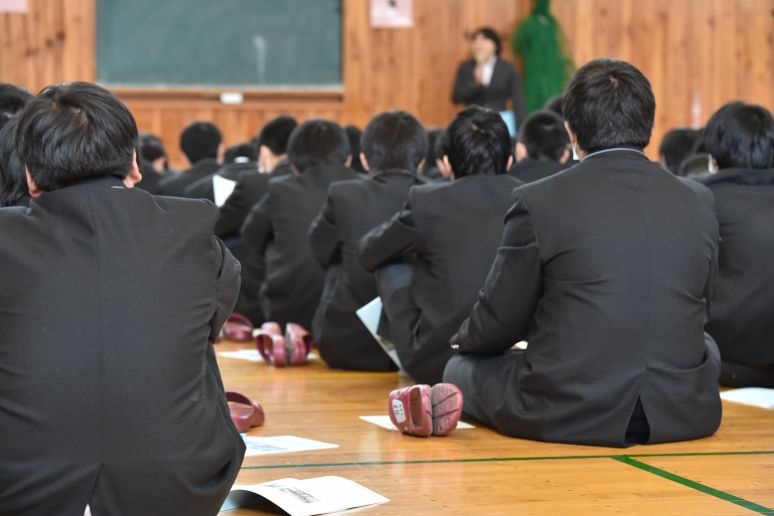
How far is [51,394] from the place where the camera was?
1991 millimetres

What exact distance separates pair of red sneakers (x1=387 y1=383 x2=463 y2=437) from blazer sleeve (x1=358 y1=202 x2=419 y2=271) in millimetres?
785

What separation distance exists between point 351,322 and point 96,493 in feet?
8.57

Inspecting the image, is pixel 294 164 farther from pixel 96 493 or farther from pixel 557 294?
pixel 96 493

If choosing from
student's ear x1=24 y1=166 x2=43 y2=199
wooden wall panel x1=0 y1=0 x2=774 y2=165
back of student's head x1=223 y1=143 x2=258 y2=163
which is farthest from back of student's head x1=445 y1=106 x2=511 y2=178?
wooden wall panel x1=0 y1=0 x2=774 y2=165

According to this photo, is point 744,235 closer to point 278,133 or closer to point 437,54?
point 278,133

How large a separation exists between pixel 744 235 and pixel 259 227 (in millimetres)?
2227

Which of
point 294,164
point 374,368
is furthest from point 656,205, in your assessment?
point 294,164

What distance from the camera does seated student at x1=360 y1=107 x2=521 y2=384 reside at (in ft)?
12.3

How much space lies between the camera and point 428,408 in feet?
10.3

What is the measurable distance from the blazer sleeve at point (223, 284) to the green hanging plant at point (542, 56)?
7.67 meters

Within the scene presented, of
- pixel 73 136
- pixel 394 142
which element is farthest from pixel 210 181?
pixel 73 136

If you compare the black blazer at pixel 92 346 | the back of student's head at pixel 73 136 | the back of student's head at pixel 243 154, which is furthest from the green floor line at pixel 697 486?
the back of student's head at pixel 243 154

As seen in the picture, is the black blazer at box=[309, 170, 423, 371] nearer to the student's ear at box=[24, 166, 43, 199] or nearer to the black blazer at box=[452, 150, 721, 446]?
the black blazer at box=[452, 150, 721, 446]

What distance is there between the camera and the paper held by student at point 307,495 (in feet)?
7.74
